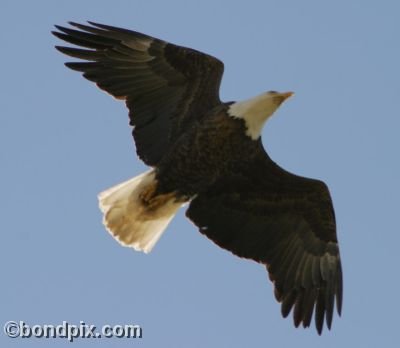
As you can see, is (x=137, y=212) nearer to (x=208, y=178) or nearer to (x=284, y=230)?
(x=208, y=178)

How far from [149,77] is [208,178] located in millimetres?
1071

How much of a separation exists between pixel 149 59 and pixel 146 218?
148cm

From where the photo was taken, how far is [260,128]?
279 inches

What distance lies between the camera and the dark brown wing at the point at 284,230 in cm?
771

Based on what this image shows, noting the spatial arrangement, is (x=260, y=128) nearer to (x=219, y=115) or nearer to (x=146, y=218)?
(x=219, y=115)

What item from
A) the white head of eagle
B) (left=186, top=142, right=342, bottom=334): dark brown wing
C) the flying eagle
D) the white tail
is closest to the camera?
the white head of eagle

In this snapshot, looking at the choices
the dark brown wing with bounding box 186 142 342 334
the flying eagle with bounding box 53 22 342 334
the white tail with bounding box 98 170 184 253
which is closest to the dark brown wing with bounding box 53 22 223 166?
the flying eagle with bounding box 53 22 342 334

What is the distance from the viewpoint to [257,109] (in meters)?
7.05

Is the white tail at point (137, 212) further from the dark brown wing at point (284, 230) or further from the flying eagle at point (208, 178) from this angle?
the dark brown wing at point (284, 230)

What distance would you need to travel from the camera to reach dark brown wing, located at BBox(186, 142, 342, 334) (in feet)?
25.3

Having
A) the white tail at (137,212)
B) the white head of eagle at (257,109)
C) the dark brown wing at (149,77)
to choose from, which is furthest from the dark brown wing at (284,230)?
the dark brown wing at (149,77)

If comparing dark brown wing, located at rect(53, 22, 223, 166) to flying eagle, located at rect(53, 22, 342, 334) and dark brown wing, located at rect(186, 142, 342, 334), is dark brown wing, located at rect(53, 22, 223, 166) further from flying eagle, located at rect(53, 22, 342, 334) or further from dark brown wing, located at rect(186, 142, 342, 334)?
dark brown wing, located at rect(186, 142, 342, 334)

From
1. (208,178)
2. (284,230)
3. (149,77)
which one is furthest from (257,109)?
(284,230)

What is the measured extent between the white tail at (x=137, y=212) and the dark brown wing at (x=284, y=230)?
28 centimetres
